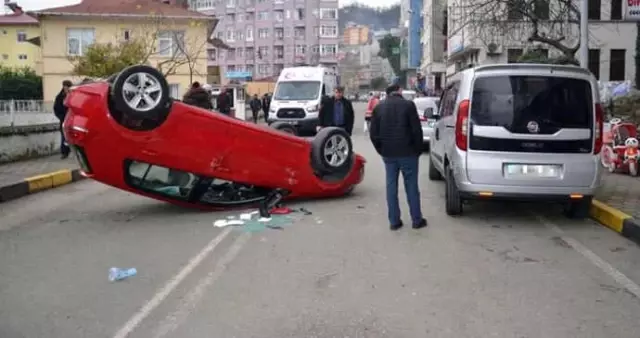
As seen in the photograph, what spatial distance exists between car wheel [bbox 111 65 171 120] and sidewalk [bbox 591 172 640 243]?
5665mm

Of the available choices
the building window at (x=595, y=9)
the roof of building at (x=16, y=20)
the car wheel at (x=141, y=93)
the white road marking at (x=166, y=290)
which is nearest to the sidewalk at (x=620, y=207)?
the white road marking at (x=166, y=290)

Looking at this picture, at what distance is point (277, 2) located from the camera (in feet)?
354

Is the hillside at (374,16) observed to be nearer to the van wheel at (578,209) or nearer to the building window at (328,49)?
the building window at (328,49)

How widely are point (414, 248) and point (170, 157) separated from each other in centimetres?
335

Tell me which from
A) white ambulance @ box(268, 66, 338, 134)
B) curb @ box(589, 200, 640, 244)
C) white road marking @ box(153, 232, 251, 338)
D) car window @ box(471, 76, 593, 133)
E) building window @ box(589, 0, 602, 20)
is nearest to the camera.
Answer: white road marking @ box(153, 232, 251, 338)

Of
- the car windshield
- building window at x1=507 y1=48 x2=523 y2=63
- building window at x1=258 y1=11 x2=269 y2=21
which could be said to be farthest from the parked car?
building window at x1=258 y1=11 x2=269 y2=21

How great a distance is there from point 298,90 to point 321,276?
22117mm

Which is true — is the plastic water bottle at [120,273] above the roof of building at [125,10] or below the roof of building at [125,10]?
below

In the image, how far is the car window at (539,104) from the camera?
28.2 ft

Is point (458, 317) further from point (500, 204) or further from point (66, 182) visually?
point (66, 182)

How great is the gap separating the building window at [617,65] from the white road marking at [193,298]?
120ft

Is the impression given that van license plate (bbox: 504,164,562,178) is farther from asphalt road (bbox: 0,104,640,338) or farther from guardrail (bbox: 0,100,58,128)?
guardrail (bbox: 0,100,58,128)

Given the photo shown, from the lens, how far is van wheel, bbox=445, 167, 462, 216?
9.26m

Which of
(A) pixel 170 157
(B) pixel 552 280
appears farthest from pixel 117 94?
(B) pixel 552 280
